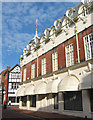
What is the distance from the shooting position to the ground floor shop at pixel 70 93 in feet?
42.3

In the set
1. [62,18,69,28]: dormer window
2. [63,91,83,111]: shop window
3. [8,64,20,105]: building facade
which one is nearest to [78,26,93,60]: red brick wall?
[62,18,69,28]: dormer window

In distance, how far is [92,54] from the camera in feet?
45.6

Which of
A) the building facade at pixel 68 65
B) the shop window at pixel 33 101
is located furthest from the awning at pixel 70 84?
the shop window at pixel 33 101

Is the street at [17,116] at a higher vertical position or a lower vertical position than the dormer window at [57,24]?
lower

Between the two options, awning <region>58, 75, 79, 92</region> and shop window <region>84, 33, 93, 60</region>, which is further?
shop window <region>84, 33, 93, 60</region>

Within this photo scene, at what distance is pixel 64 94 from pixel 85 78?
4.60 m

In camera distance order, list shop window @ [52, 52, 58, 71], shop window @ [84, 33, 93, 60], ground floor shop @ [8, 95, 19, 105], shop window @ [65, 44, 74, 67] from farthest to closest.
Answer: ground floor shop @ [8, 95, 19, 105]
shop window @ [52, 52, 58, 71]
shop window @ [65, 44, 74, 67]
shop window @ [84, 33, 93, 60]

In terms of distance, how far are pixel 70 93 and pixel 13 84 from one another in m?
33.1

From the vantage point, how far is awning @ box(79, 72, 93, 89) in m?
11.9

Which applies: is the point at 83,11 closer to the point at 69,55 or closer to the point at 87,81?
the point at 69,55

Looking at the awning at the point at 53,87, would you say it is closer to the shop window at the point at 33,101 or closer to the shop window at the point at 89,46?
the shop window at the point at 89,46

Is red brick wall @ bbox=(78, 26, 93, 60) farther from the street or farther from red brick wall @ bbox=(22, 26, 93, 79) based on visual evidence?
the street

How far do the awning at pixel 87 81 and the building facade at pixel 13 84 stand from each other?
3392 centimetres

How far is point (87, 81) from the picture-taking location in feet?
40.3
